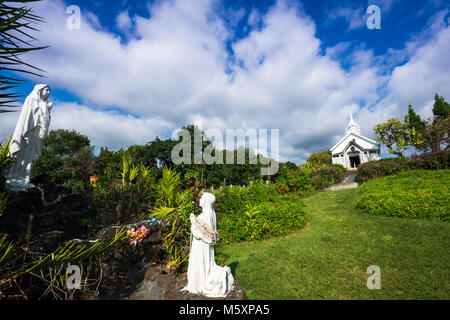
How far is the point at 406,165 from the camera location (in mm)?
13109

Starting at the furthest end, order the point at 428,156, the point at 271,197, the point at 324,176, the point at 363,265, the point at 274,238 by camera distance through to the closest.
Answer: the point at 324,176, the point at 428,156, the point at 271,197, the point at 274,238, the point at 363,265

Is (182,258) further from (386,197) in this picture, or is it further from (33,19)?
(386,197)

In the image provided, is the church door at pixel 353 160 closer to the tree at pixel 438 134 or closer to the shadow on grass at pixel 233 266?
the tree at pixel 438 134

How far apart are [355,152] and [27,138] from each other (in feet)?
101

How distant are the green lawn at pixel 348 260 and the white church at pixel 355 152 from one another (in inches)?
874

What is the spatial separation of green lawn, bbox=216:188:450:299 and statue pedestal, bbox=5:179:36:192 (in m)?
5.16

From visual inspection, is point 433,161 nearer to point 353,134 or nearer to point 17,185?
point 353,134

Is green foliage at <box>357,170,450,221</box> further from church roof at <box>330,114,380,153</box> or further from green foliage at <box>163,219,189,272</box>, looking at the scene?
church roof at <box>330,114,380,153</box>

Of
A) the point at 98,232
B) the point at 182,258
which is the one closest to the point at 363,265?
the point at 182,258

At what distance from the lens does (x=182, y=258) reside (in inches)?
167

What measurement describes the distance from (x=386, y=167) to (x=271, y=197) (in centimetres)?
1063

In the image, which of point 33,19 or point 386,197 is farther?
point 386,197

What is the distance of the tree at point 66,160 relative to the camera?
16159 millimetres

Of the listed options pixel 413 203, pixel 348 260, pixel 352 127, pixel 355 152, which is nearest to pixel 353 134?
pixel 352 127
